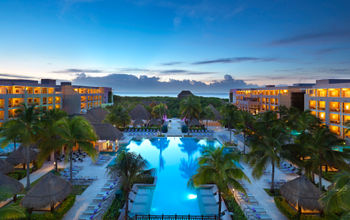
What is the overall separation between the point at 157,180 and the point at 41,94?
1385 inches

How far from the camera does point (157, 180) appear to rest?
17.9 m

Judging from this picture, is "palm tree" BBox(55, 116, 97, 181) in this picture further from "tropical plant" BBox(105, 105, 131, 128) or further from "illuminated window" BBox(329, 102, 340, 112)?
"illuminated window" BBox(329, 102, 340, 112)

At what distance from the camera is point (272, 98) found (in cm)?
4894

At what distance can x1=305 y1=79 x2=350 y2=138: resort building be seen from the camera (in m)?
29.1

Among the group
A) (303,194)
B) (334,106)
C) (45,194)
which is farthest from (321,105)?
(45,194)

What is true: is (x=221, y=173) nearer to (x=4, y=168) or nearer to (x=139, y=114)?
(x=4, y=168)

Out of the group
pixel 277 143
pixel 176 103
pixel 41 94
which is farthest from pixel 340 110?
pixel 176 103

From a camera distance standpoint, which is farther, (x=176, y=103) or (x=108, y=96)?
(x=176, y=103)

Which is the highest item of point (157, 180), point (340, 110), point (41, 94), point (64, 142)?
point (41, 94)

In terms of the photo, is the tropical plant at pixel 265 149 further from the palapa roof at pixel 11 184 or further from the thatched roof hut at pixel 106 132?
the thatched roof hut at pixel 106 132

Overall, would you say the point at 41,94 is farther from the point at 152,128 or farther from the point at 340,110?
the point at 340,110

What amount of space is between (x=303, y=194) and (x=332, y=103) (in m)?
27.1

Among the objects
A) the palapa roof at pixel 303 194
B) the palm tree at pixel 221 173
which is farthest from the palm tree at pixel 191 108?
the palm tree at pixel 221 173

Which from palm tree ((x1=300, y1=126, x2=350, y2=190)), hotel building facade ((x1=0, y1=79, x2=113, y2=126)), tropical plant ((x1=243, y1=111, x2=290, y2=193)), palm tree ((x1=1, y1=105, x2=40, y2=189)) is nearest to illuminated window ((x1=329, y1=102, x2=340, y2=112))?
palm tree ((x1=300, y1=126, x2=350, y2=190))
